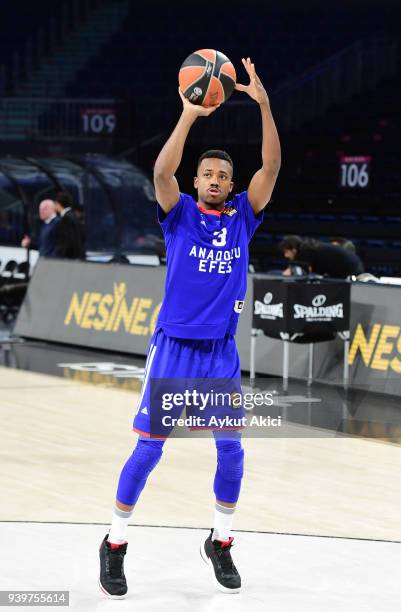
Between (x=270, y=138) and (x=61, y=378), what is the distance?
25.6ft

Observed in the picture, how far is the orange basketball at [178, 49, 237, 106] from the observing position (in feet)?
18.0

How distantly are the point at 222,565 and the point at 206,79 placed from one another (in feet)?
7.28

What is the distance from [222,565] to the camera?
5508mm

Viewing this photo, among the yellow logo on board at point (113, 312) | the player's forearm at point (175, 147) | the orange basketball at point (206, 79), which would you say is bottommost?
the yellow logo on board at point (113, 312)

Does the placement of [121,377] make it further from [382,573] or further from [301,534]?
[382,573]

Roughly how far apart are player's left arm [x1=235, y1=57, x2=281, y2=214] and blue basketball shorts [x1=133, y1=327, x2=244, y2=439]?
0.71 m

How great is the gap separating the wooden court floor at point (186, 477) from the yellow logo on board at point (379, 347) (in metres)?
2.28

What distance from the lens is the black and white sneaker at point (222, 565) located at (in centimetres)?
544

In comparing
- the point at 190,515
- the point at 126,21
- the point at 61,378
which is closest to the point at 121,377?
the point at 61,378

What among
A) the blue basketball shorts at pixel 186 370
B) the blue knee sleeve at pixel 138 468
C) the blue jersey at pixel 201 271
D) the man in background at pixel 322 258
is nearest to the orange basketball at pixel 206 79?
the blue jersey at pixel 201 271

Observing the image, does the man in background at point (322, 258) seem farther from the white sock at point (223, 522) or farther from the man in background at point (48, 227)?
the white sock at point (223, 522)

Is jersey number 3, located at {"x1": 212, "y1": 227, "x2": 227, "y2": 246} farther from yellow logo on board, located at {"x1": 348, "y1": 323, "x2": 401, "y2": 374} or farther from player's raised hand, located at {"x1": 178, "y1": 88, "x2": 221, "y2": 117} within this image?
yellow logo on board, located at {"x1": 348, "y1": 323, "x2": 401, "y2": 374}

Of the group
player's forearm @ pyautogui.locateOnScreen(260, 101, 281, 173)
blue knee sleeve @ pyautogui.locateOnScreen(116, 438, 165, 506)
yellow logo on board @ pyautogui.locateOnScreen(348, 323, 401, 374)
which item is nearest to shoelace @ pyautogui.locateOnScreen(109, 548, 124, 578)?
blue knee sleeve @ pyautogui.locateOnScreen(116, 438, 165, 506)

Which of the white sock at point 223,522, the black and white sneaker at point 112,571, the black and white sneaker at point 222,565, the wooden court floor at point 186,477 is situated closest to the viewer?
the black and white sneaker at point 112,571
